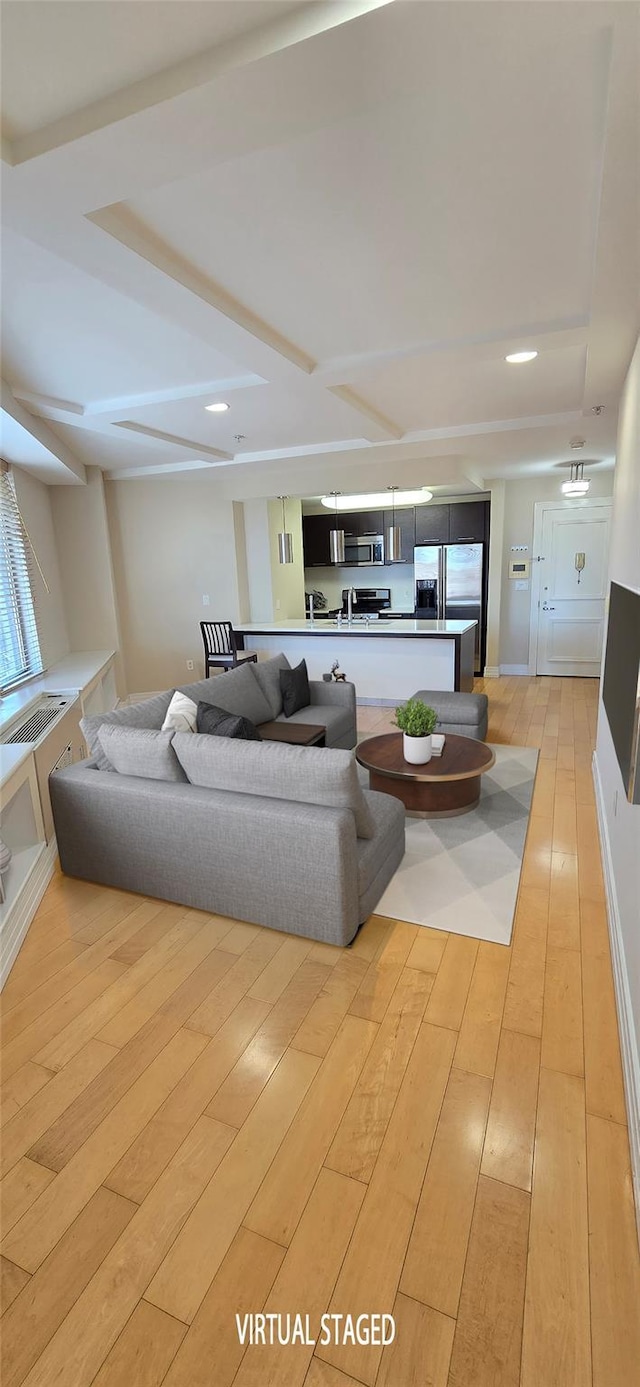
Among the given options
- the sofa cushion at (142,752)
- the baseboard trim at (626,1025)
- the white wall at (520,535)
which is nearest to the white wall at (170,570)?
the white wall at (520,535)

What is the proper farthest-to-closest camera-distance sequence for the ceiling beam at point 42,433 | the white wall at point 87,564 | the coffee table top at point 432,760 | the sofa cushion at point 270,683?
the white wall at point 87,564, the sofa cushion at point 270,683, the ceiling beam at point 42,433, the coffee table top at point 432,760

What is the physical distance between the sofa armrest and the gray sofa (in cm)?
193

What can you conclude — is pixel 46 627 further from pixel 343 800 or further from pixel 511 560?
pixel 511 560

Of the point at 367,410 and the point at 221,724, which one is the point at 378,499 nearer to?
the point at 367,410

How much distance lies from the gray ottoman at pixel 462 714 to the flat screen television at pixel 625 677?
5.06ft

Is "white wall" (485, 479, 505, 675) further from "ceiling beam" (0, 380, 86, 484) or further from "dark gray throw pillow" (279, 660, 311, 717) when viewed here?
"ceiling beam" (0, 380, 86, 484)

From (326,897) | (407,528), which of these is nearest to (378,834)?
(326,897)

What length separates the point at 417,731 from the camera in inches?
131

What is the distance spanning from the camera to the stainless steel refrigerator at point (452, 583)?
7488 mm

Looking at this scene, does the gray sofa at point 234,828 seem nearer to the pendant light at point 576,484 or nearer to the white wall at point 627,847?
the white wall at point 627,847

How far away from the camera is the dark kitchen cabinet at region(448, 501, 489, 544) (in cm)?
748

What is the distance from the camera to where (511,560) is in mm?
7512

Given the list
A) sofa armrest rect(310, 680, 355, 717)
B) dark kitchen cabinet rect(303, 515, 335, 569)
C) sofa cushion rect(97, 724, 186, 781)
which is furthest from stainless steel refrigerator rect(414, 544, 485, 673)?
sofa cushion rect(97, 724, 186, 781)

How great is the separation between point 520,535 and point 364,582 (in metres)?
2.54
